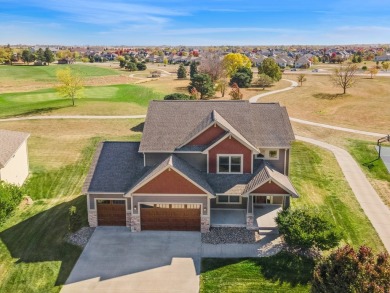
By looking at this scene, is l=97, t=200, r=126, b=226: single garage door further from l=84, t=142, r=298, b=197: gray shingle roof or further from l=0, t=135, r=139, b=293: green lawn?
l=0, t=135, r=139, b=293: green lawn

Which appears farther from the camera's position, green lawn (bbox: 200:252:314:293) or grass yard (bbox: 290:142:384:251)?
grass yard (bbox: 290:142:384:251)

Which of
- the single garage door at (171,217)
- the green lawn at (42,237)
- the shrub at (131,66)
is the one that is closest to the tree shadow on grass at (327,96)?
the green lawn at (42,237)

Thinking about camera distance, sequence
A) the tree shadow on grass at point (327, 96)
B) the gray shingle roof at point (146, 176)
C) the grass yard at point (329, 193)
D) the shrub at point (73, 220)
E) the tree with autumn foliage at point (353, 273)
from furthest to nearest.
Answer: the tree shadow on grass at point (327, 96) → the grass yard at point (329, 193) → the shrub at point (73, 220) → the gray shingle roof at point (146, 176) → the tree with autumn foliage at point (353, 273)

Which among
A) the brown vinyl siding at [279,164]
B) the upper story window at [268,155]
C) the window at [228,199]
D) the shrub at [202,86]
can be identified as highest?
the shrub at [202,86]

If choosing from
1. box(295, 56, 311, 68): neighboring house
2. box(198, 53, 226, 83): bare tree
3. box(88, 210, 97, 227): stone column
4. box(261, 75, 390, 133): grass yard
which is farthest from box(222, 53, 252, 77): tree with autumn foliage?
box(88, 210, 97, 227): stone column

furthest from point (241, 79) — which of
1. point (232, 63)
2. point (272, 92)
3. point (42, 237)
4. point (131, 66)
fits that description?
point (42, 237)

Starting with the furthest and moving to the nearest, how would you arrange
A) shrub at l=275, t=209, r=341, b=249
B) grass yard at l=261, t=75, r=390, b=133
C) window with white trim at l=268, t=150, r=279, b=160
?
grass yard at l=261, t=75, r=390, b=133
window with white trim at l=268, t=150, r=279, b=160
shrub at l=275, t=209, r=341, b=249

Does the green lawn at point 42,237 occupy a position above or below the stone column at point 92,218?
below

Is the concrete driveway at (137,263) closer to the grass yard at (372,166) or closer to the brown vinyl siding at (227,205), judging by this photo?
the brown vinyl siding at (227,205)
